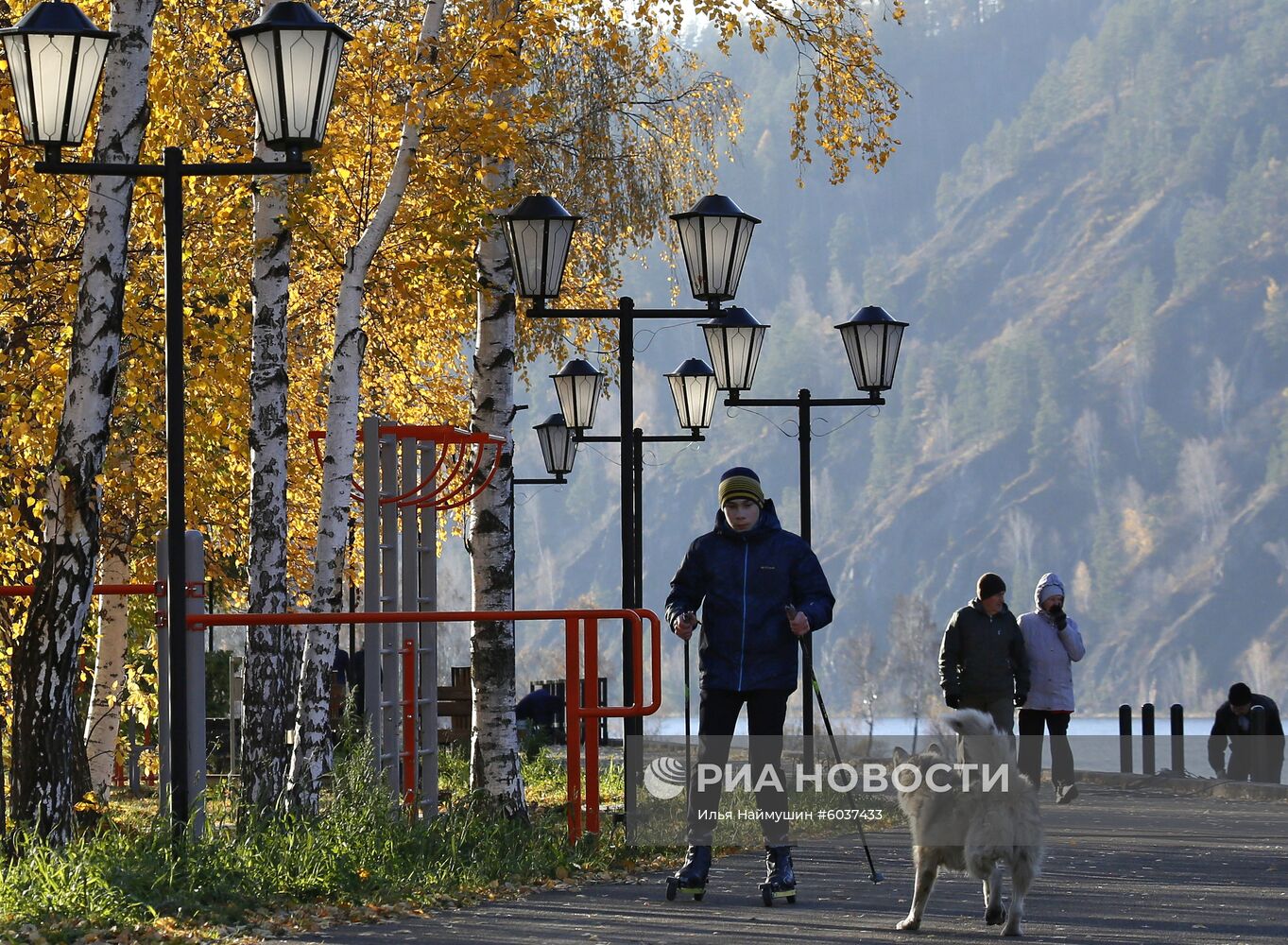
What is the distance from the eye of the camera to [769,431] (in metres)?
191

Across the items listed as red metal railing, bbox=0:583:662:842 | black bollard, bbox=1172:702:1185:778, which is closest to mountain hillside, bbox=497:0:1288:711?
black bollard, bbox=1172:702:1185:778

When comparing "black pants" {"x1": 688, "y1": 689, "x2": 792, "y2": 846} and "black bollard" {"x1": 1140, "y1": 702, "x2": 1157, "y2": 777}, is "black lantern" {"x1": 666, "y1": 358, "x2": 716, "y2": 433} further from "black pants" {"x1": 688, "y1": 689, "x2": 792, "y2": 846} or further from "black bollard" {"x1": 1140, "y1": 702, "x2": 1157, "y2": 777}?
"black pants" {"x1": 688, "y1": 689, "x2": 792, "y2": 846}

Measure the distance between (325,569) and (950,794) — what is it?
579cm

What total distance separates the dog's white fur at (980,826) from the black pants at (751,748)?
2.66 feet

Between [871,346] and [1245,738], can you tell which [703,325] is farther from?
[1245,738]

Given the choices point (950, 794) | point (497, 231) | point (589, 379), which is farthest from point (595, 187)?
point (950, 794)

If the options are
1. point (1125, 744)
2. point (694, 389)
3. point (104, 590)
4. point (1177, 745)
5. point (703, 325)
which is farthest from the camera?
point (1125, 744)

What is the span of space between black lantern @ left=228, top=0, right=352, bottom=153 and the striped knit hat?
7.53 ft

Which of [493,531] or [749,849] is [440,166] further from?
[749,849]

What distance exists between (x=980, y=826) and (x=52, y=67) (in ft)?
16.2

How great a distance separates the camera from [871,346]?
1652 centimetres

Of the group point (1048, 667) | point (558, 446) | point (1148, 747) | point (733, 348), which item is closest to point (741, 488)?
point (1048, 667)

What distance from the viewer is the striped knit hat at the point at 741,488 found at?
8.57 m

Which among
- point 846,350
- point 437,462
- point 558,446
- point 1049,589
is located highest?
point 846,350
